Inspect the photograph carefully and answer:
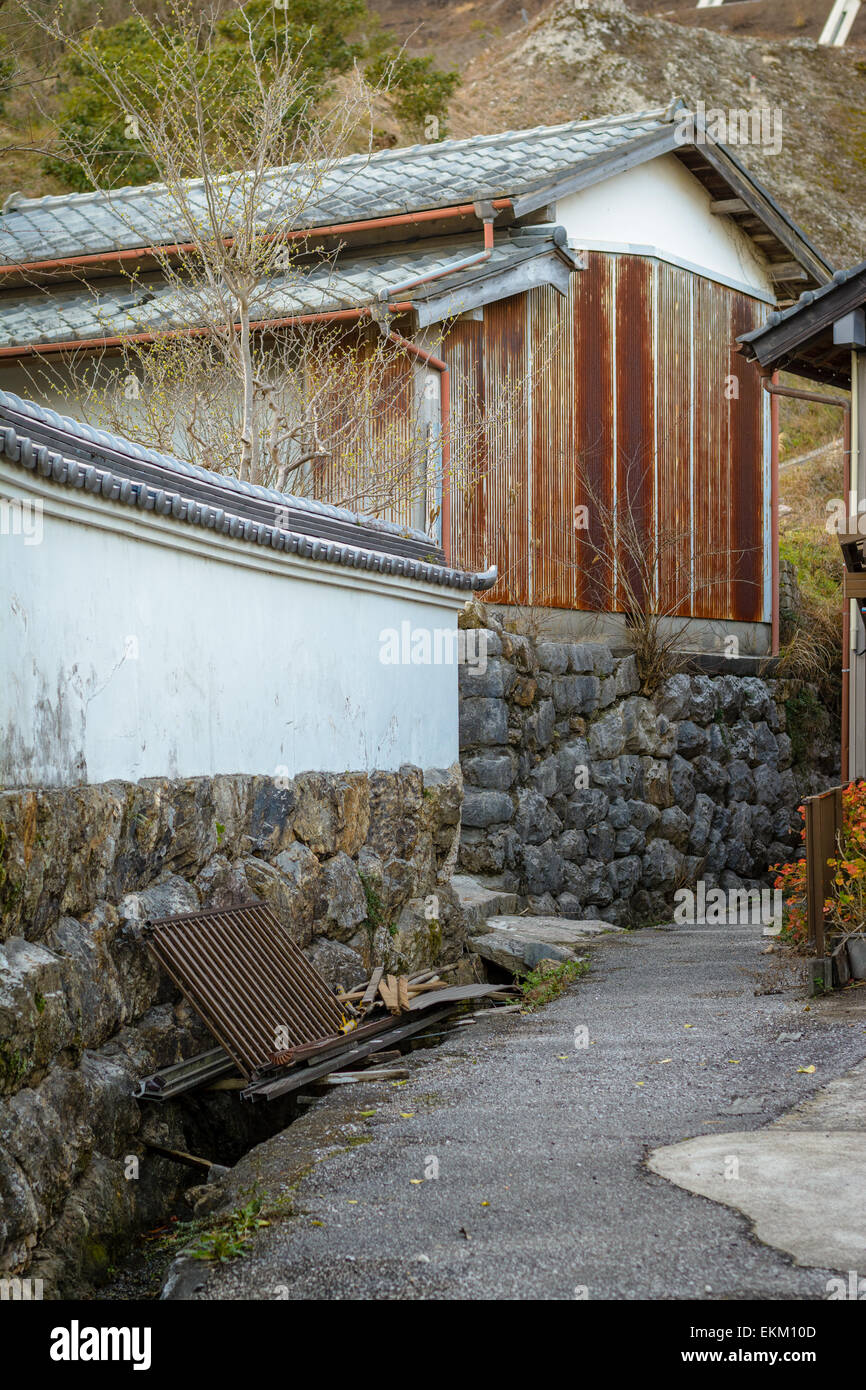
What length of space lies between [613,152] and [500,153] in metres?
1.81

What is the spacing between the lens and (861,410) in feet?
35.2

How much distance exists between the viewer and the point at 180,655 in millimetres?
6773

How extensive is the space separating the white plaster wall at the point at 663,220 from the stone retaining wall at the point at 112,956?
8337mm

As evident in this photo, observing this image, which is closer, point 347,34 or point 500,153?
point 500,153

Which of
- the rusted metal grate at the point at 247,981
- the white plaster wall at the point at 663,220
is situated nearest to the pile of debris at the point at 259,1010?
the rusted metal grate at the point at 247,981

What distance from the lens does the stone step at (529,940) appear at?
1007 centimetres

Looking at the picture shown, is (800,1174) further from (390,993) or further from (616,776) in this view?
(616,776)

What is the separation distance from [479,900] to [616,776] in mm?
3501

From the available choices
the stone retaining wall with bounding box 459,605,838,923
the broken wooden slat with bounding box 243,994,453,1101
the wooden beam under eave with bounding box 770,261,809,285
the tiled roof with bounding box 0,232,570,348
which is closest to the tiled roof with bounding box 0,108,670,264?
the tiled roof with bounding box 0,232,570,348

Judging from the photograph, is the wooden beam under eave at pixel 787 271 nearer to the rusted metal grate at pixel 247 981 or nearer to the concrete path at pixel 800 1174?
the rusted metal grate at pixel 247 981

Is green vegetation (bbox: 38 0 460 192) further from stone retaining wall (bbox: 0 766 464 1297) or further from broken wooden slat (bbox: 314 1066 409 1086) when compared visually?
broken wooden slat (bbox: 314 1066 409 1086)

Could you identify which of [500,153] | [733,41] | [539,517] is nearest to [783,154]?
[733,41]

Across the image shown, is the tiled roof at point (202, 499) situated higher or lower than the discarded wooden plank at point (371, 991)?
higher

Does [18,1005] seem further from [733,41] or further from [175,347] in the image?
[733,41]
